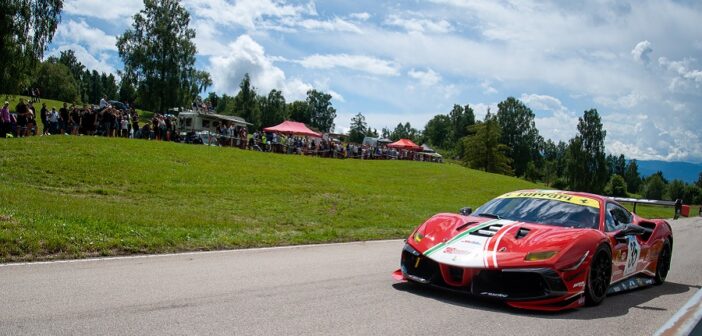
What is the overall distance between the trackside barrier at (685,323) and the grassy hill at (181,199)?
23.1ft

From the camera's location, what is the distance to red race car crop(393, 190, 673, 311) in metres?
6.11

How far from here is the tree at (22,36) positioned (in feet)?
96.1

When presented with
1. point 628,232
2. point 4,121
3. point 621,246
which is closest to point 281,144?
point 4,121

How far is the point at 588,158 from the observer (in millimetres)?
101625

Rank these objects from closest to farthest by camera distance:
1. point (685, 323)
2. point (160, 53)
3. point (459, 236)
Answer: point (685, 323)
point (459, 236)
point (160, 53)

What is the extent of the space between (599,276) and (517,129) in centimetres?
12496

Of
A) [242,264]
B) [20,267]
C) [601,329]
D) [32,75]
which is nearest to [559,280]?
[601,329]

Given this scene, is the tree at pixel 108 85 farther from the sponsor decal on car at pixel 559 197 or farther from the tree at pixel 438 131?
the sponsor decal on car at pixel 559 197

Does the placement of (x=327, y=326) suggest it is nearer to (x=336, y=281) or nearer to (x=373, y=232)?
(x=336, y=281)

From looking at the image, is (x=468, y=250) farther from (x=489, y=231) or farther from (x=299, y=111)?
(x=299, y=111)

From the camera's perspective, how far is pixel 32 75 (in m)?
32.7

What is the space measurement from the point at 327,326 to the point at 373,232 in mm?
10076

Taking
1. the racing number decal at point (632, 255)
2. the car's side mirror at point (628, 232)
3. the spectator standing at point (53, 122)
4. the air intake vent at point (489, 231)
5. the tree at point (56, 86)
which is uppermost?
the tree at point (56, 86)

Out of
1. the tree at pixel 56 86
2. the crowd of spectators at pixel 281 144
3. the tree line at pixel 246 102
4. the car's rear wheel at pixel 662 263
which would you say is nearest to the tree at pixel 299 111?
the tree line at pixel 246 102
